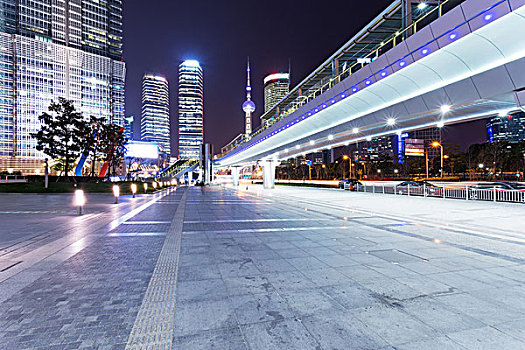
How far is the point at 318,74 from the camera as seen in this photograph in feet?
92.6

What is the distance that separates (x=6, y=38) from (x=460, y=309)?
13056 centimetres

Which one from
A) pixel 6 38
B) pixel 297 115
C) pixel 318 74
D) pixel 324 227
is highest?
pixel 6 38

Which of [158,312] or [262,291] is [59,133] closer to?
[158,312]

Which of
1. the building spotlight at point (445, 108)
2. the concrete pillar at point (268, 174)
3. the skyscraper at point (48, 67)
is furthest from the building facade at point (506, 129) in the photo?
the skyscraper at point (48, 67)

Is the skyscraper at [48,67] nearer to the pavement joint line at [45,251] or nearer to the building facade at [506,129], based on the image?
the pavement joint line at [45,251]

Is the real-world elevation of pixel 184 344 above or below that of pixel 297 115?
below

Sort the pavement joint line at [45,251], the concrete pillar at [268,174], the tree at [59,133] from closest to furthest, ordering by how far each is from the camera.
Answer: the pavement joint line at [45,251], the tree at [59,133], the concrete pillar at [268,174]

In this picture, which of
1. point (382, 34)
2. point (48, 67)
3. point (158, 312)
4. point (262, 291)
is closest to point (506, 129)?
point (382, 34)

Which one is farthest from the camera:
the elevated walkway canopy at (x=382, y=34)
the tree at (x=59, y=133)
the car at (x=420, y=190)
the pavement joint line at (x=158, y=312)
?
the tree at (x=59, y=133)

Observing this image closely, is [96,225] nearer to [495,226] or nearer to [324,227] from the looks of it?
[324,227]

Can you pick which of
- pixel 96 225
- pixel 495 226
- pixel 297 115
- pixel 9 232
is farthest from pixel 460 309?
pixel 297 115

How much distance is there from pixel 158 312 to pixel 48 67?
417ft

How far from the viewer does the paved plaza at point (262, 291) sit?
9.20 feet

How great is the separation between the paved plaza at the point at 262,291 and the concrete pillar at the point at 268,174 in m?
33.4
